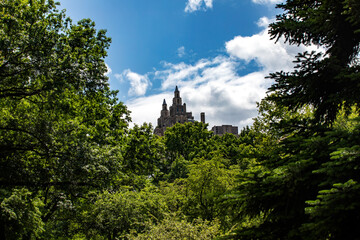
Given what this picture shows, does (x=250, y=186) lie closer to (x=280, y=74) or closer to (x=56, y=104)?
(x=280, y=74)

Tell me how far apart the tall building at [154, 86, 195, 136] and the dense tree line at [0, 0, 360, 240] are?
96.7 metres

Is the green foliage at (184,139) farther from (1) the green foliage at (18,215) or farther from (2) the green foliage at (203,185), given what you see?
(1) the green foliage at (18,215)

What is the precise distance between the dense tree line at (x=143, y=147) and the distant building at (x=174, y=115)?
96785mm

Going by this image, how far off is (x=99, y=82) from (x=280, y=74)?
7.86m

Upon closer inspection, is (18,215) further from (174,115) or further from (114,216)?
(174,115)

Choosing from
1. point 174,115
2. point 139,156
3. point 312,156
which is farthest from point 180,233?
point 174,115

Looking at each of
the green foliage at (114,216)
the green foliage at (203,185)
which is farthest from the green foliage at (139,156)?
the green foliage at (203,185)

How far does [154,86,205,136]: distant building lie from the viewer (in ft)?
386

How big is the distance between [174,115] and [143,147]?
105207 mm

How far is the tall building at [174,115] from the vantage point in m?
118

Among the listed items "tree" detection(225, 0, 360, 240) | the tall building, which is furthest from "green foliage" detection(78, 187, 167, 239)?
the tall building

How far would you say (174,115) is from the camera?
394 feet

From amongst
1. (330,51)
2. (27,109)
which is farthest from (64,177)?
(330,51)

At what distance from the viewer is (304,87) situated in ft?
18.4
